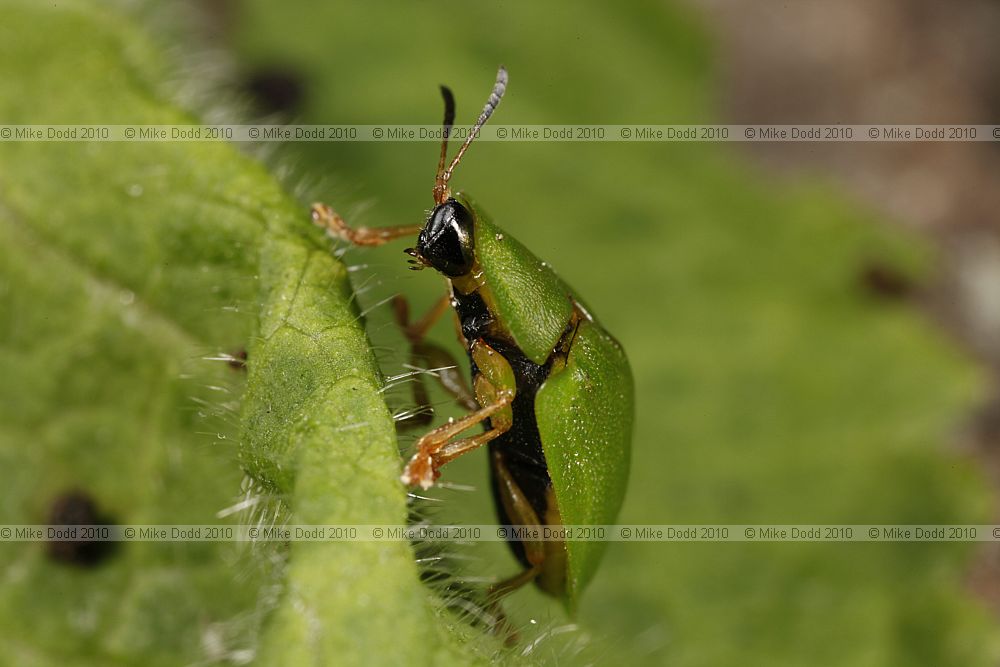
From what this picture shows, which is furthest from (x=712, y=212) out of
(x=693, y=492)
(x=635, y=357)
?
(x=693, y=492)

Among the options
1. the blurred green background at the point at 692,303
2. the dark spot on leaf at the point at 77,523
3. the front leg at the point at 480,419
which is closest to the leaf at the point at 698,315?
the blurred green background at the point at 692,303

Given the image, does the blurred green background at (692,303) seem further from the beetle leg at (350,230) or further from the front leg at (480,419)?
the beetle leg at (350,230)

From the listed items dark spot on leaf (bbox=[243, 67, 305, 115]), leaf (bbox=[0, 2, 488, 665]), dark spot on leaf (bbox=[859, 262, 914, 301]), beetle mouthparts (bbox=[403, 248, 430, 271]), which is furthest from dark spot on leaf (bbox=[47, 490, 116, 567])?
dark spot on leaf (bbox=[859, 262, 914, 301])

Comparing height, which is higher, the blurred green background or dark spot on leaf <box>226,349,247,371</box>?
dark spot on leaf <box>226,349,247,371</box>

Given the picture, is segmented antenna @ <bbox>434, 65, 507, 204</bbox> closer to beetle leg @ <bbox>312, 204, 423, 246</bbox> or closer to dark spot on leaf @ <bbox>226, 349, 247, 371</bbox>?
beetle leg @ <bbox>312, 204, 423, 246</bbox>

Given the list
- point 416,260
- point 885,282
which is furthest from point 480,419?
point 885,282

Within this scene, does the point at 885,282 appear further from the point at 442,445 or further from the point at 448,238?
the point at 442,445

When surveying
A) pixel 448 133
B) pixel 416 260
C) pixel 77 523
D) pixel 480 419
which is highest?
pixel 448 133

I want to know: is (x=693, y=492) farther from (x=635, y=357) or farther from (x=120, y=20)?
(x=120, y=20)
